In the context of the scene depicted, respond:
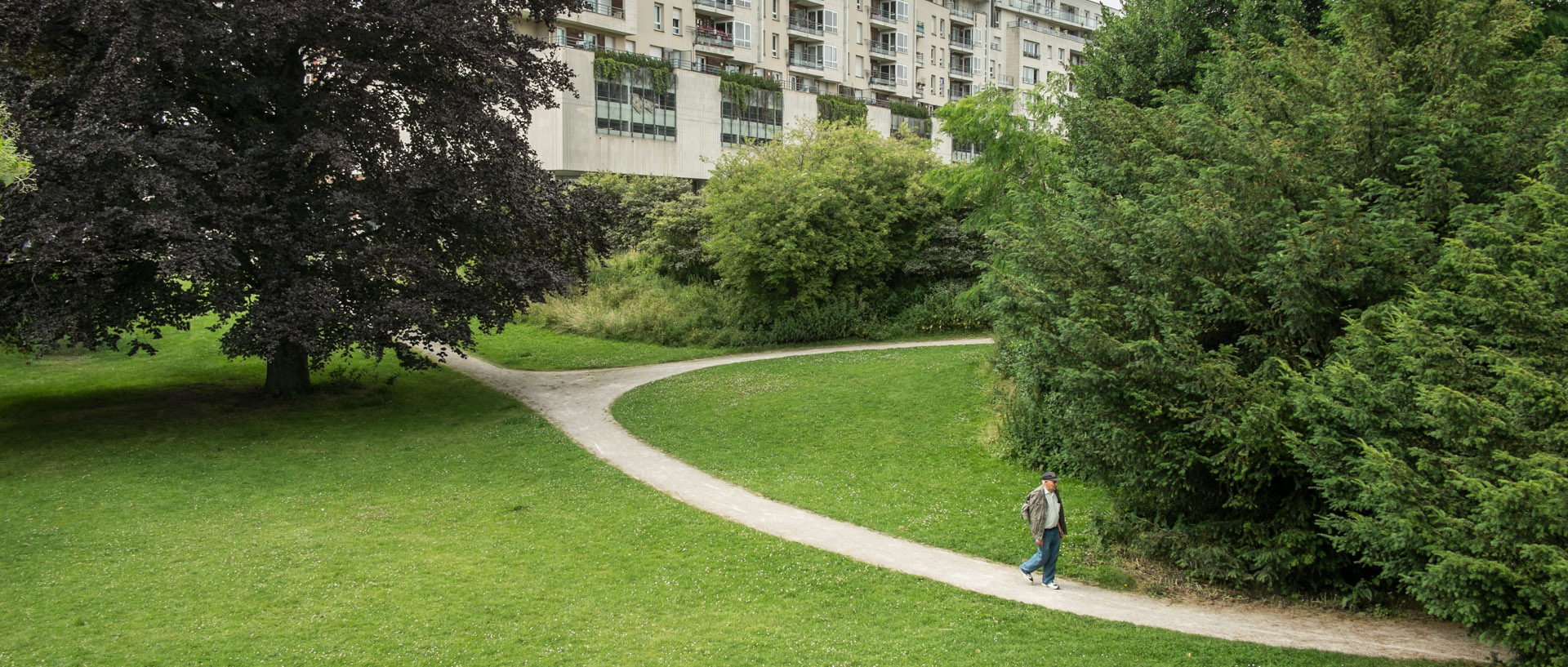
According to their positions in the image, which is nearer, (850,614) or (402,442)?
(850,614)

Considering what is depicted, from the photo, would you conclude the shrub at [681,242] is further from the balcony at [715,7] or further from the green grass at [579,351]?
the balcony at [715,7]

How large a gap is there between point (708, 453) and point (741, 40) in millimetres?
46753

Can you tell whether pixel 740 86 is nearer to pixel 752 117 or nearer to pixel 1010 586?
pixel 752 117

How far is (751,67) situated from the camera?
207 feet

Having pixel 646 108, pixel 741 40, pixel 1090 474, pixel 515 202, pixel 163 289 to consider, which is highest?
pixel 741 40

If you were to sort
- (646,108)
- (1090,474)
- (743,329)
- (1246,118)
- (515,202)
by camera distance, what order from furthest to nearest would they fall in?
(646,108) → (743,329) → (515,202) → (1090,474) → (1246,118)

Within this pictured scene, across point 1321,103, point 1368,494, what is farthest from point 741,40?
point 1368,494

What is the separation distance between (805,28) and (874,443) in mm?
51806

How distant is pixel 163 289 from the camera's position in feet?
67.4

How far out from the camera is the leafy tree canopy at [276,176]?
18.4 meters

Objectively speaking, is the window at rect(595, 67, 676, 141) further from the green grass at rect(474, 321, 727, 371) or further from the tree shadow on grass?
the tree shadow on grass

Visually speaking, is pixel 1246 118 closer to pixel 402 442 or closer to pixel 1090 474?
pixel 1090 474

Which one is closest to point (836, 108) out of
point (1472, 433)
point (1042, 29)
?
point (1042, 29)

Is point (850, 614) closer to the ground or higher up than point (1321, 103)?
closer to the ground
